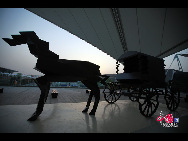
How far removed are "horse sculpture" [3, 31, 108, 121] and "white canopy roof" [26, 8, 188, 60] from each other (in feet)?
Answer: 27.6

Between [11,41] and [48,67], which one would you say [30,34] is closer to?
[11,41]

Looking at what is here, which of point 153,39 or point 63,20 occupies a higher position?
point 63,20

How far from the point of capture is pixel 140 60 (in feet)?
8.14

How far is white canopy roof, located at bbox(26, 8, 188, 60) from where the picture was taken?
29.1 feet

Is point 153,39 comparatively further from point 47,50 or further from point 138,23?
point 47,50

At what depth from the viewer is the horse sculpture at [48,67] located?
179 cm

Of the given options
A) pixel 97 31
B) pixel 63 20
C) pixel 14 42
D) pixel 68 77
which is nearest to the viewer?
pixel 14 42

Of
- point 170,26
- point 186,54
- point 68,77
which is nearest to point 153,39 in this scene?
point 170,26

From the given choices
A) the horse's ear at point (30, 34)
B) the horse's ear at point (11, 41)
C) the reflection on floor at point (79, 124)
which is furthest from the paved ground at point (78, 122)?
the horse's ear at point (30, 34)

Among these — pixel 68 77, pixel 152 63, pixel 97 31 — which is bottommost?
pixel 68 77

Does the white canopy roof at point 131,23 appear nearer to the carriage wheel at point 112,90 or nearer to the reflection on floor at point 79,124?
the carriage wheel at point 112,90

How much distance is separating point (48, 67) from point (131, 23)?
11.2 metres
